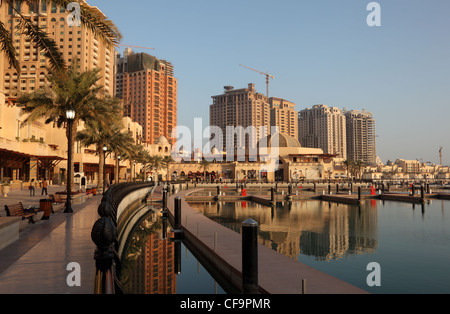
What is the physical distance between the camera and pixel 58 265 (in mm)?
7574

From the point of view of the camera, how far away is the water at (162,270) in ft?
36.2

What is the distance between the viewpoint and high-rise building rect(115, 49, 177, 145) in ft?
555

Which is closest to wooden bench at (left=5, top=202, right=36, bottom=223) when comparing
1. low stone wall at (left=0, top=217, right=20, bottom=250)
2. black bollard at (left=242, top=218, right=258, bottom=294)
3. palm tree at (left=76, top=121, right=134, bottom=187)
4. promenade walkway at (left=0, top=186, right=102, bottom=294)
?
promenade walkway at (left=0, top=186, right=102, bottom=294)

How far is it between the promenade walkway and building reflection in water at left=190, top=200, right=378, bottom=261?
32.3 feet

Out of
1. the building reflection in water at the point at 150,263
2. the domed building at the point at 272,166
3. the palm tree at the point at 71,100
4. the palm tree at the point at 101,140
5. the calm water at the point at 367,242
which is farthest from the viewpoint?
the domed building at the point at 272,166

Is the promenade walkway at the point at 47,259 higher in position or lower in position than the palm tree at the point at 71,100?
lower

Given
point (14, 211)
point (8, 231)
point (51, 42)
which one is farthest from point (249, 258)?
point (51, 42)

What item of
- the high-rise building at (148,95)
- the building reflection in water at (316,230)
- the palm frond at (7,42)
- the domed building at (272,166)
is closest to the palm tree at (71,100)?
the palm frond at (7,42)

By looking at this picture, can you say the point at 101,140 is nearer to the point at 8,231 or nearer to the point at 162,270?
the point at 162,270

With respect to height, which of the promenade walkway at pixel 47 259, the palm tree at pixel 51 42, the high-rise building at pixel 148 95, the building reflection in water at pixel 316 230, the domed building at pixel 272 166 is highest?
the high-rise building at pixel 148 95

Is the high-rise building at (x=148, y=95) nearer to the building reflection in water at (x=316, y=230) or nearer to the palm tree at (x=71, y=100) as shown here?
the building reflection in water at (x=316, y=230)

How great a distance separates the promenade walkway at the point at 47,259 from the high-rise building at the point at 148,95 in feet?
503

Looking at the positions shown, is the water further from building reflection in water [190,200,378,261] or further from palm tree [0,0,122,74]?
palm tree [0,0,122,74]
